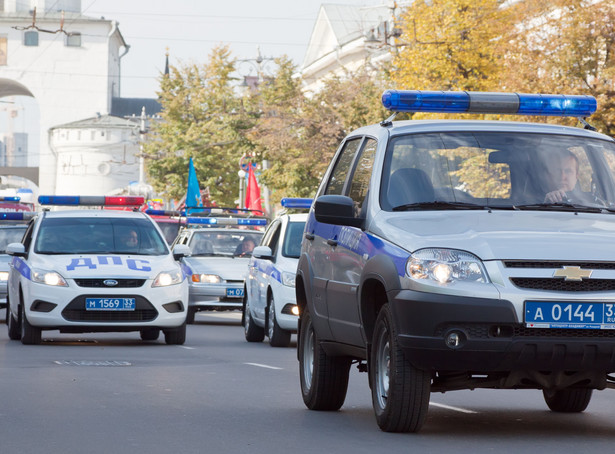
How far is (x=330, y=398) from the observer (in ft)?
34.0

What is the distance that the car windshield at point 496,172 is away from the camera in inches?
358

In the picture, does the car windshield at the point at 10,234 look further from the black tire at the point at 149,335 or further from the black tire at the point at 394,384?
the black tire at the point at 394,384

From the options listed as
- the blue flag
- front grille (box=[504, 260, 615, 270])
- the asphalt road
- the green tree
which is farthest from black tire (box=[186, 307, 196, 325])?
the green tree

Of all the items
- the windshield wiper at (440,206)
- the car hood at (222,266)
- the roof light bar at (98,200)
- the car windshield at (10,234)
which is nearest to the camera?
the windshield wiper at (440,206)

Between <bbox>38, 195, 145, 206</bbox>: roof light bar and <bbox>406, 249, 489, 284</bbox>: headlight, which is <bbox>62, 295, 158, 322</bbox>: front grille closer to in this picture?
<bbox>38, 195, 145, 206</bbox>: roof light bar

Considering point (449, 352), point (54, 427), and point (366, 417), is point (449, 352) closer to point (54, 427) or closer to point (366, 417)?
point (366, 417)

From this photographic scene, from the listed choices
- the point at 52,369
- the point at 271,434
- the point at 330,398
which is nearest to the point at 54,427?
the point at 271,434

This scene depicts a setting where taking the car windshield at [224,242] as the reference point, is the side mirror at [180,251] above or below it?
above

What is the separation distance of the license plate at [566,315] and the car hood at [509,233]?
0.25 meters

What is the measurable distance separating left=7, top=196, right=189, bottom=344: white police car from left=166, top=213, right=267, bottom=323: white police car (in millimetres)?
5435

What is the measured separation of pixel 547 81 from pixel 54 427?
2303 cm

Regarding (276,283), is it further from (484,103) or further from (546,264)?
(546,264)

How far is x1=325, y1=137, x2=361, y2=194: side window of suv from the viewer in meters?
10.3

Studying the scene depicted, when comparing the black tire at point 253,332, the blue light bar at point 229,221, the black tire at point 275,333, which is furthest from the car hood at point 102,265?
the blue light bar at point 229,221
